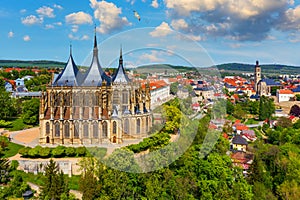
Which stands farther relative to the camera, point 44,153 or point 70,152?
point 70,152

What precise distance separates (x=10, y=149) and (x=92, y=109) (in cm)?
663

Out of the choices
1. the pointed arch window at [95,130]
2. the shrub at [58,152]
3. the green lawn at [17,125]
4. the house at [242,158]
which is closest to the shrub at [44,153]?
the shrub at [58,152]

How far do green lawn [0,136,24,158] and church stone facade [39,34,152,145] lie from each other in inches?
71.7

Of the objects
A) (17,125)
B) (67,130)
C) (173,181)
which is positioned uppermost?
(67,130)

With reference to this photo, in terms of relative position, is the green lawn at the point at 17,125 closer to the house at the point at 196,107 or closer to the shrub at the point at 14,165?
the shrub at the point at 14,165

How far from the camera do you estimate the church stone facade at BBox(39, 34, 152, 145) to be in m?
26.3

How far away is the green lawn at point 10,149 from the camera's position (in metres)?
23.9

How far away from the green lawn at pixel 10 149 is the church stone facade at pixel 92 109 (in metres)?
1.82

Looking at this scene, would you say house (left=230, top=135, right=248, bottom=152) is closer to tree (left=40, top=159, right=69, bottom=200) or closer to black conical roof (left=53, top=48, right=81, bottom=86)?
black conical roof (left=53, top=48, right=81, bottom=86)

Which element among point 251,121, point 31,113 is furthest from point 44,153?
point 251,121

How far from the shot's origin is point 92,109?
26.8m

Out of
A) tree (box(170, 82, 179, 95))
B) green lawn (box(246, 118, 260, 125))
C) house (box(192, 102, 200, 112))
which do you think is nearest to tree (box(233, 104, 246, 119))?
green lawn (box(246, 118, 260, 125))

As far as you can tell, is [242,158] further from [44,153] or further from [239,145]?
[44,153]

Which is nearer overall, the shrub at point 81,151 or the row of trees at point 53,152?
the row of trees at point 53,152
